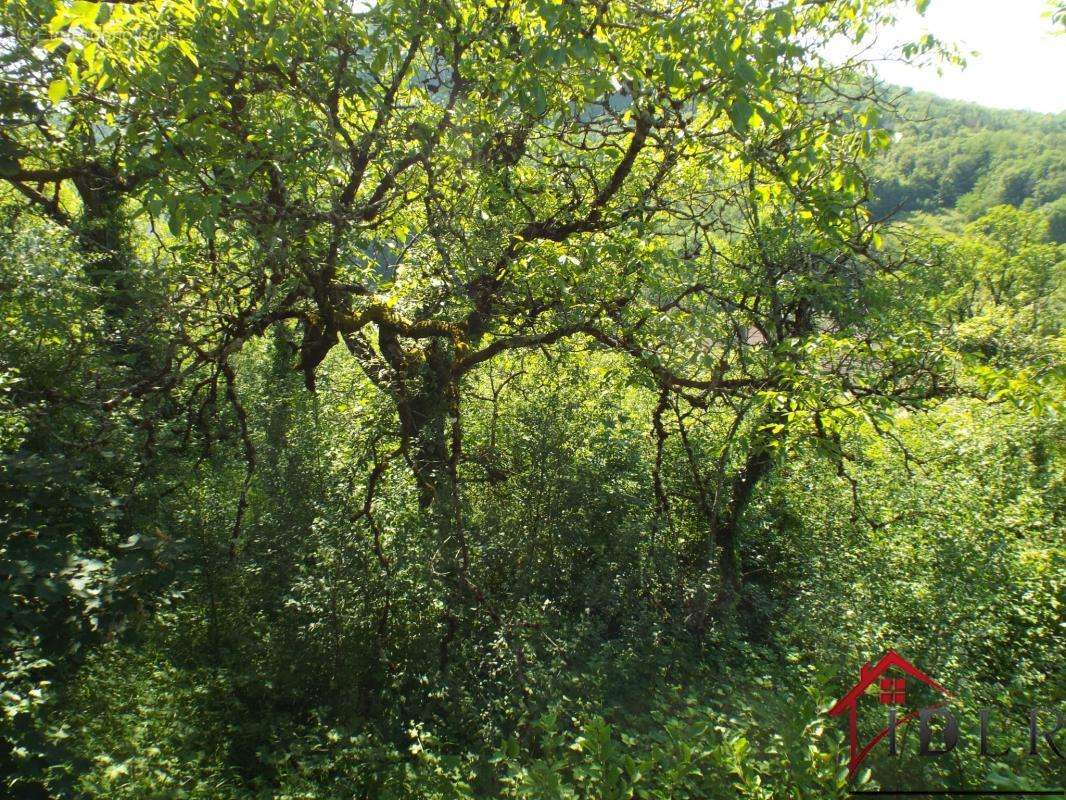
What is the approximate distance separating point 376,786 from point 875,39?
5131 millimetres

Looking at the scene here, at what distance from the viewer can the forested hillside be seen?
3.20 metres

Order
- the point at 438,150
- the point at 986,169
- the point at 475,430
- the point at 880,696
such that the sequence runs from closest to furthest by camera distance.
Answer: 1. the point at 880,696
2. the point at 438,150
3. the point at 475,430
4. the point at 986,169

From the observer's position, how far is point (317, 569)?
442 cm

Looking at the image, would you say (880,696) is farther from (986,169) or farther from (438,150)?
(986,169)

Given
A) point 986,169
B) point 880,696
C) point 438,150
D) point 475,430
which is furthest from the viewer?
point 986,169

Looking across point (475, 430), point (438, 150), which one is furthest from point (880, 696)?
point (438, 150)

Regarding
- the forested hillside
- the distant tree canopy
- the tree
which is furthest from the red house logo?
the distant tree canopy

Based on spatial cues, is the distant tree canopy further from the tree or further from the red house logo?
the red house logo

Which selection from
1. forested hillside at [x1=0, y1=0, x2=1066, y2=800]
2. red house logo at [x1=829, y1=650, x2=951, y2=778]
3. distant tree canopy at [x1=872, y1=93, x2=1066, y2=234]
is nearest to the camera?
red house logo at [x1=829, y1=650, x2=951, y2=778]

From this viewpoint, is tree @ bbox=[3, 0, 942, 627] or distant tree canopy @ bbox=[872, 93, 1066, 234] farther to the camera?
distant tree canopy @ bbox=[872, 93, 1066, 234]

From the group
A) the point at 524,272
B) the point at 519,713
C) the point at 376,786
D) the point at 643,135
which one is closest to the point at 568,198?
the point at 643,135

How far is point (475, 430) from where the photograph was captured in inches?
213

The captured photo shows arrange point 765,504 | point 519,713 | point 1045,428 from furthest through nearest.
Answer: point 1045,428, point 765,504, point 519,713

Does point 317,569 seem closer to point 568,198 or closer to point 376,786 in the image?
point 376,786
